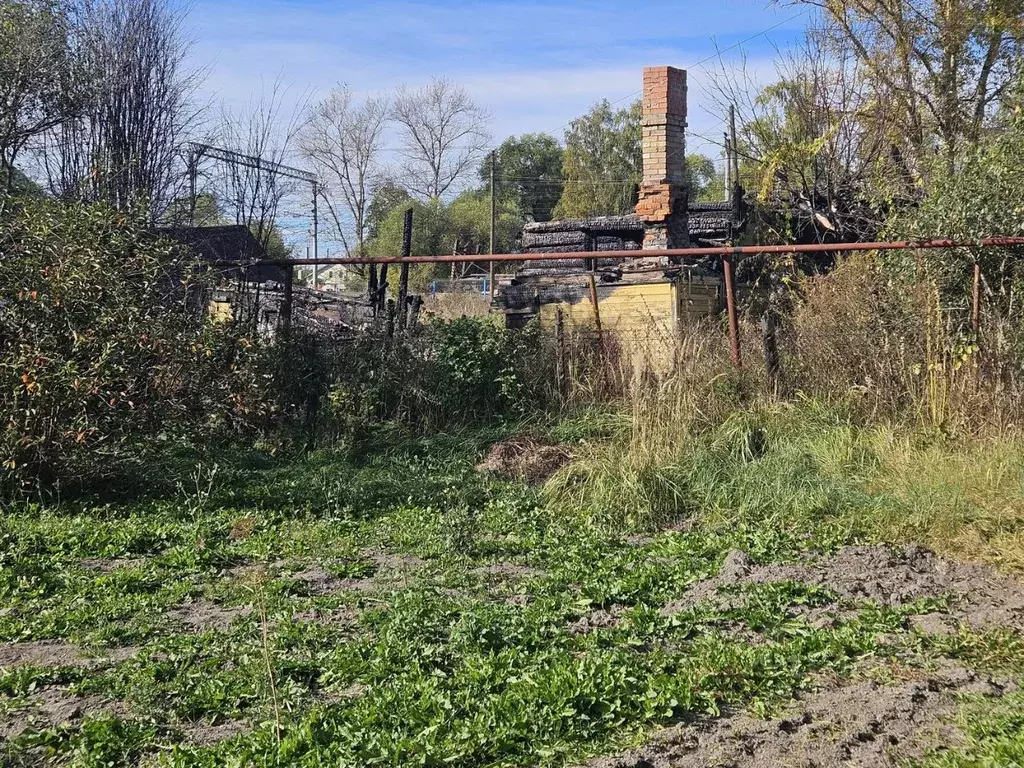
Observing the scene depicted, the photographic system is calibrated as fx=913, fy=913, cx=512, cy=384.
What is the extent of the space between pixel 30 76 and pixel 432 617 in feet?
29.4

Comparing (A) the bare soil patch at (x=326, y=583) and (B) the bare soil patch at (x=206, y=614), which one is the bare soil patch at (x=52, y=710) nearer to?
(B) the bare soil patch at (x=206, y=614)

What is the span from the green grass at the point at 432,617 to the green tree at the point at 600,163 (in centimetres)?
3992

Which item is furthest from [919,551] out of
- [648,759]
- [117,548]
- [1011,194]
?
[117,548]

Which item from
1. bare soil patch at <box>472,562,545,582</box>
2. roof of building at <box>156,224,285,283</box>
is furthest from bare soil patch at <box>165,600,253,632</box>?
roof of building at <box>156,224,285,283</box>

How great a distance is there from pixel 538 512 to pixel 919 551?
254 cm

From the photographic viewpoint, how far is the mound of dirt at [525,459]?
7.70 metres

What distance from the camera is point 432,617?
4.41m

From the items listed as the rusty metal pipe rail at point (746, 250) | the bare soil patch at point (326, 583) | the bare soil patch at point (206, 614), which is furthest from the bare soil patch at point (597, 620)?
the rusty metal pipe rail at point (746, 250)

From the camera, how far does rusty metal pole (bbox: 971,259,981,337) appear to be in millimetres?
7301

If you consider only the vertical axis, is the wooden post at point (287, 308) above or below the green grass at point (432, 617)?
above

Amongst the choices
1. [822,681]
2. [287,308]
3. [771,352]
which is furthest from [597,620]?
[287,308]

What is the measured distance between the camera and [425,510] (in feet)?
22.0

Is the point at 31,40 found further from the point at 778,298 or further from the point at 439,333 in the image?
the point at 778,298

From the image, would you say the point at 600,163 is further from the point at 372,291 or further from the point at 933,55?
the point at 372,291
